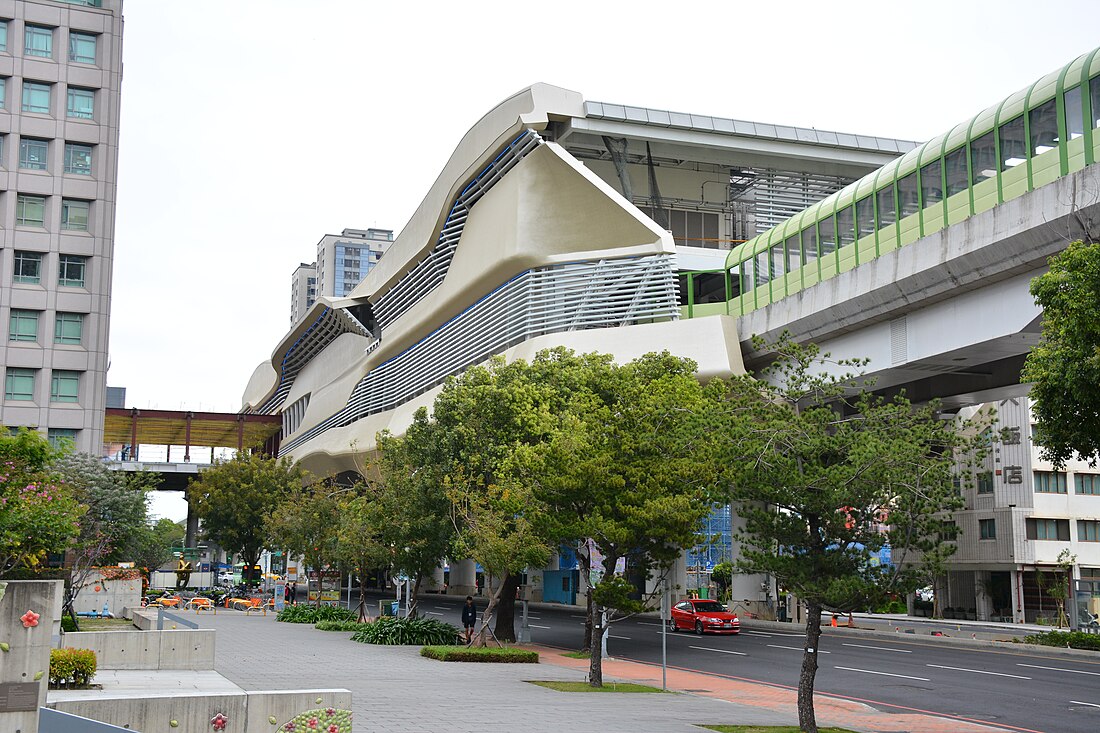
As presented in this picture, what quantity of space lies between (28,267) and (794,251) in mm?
38675

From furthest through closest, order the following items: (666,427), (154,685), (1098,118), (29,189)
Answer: (29,189) → (1098,118) → (666,427) → (154,685)

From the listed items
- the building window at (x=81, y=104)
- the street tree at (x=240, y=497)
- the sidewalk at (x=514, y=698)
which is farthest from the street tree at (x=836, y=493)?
the street tree at (x=240, y=497)

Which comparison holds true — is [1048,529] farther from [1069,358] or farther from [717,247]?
[1069,358]

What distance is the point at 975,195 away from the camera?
2961 cm

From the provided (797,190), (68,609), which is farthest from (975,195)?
(797,190)

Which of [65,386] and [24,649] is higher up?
[65,386]

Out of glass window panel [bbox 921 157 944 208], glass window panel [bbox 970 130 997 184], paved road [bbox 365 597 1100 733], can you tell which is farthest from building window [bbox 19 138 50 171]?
glass window panel [bbox 970 130 997 184]

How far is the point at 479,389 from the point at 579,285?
711 inches

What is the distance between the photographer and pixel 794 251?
39.9m

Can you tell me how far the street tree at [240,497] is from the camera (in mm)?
71625

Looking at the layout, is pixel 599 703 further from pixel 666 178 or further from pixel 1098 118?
pixel 666 178

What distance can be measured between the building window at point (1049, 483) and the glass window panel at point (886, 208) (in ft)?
98.5

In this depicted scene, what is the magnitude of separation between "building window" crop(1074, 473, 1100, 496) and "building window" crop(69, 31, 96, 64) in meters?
56.2

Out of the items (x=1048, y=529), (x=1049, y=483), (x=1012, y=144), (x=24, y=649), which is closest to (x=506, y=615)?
(x=1012, y=144)
